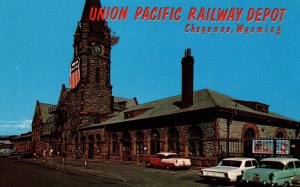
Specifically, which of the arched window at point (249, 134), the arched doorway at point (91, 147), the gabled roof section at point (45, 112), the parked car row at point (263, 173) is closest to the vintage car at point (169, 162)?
the arched window at point (249, 134)

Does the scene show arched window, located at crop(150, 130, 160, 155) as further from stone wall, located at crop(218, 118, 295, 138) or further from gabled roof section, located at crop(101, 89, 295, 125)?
stone wall, located at crop(218, 118, 295, 138)

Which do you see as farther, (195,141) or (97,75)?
(97,75)

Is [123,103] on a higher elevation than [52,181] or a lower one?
higher

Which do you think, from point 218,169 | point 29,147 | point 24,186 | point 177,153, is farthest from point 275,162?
point 29,147


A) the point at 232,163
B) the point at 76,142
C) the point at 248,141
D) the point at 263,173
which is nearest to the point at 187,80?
the point at 248,141

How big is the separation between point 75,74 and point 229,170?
40.6 m

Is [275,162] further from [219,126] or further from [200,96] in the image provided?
[200,96]

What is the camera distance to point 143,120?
113ft

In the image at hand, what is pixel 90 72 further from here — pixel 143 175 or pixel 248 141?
pixel 143 175

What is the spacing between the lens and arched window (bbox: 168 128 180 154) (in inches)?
1207

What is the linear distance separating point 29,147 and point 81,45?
4176 centimetres

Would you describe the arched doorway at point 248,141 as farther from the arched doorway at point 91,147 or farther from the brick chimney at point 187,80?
the arched doorway at point 91,147

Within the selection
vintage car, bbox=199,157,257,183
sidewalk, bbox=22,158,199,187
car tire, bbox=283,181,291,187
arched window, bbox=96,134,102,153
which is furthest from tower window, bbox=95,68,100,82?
car tire, bbox=283,181,291,187

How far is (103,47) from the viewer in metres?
54.1
